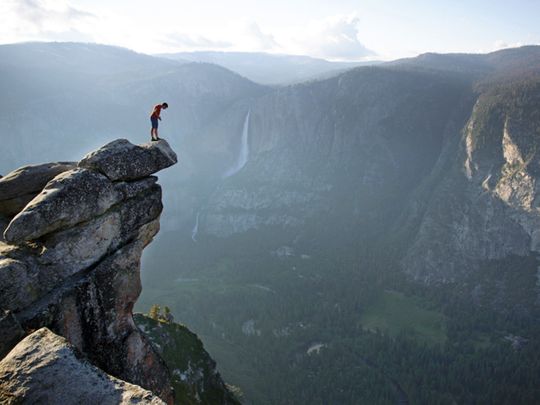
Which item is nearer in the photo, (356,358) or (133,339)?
(133,339)

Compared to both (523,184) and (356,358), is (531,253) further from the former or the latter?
(356,358)

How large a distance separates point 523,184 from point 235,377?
15235cm

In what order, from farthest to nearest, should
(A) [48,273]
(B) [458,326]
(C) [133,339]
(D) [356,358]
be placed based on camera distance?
1. (B) [458,326]
2. (D) [356,358]
3. (C) [133,339]
4. (A) [48,273]

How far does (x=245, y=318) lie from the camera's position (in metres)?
166

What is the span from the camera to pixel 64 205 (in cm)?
2558

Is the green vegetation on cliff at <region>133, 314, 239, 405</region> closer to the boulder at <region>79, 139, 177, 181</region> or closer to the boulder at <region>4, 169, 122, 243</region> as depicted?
the boulder at <region>79, 139, 177, 181</region>

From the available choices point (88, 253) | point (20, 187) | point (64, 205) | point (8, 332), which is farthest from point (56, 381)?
point (20, 187)

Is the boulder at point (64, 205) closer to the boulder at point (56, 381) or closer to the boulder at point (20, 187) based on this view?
the boulder at point (20, 187)

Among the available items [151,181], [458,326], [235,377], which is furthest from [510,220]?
[151,181]

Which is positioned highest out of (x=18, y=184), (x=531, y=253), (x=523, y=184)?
(x=18, y=184)

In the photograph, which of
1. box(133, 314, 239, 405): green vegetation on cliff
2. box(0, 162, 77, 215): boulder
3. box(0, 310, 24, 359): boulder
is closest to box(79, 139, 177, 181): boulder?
box(0, 162, 77, 215): boulder

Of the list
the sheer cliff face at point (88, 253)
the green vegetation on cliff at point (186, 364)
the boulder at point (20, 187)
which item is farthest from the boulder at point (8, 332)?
the green vegetation on cliff at point (186, 364)

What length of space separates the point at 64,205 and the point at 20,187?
25.9ft

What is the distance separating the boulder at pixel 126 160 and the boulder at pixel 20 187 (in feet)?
16.5
